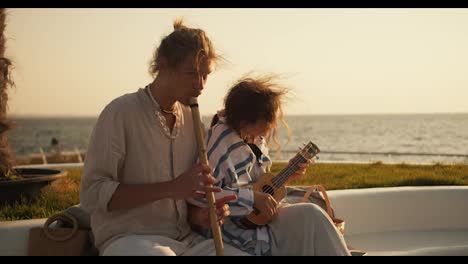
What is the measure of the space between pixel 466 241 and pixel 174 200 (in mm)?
2932

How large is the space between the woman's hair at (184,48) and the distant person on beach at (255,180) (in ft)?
1.40

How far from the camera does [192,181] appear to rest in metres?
2.93

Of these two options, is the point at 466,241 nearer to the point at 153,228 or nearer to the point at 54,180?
the point at 153,228

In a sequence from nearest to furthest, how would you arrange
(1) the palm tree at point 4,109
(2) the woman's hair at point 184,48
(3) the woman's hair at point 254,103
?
(2) the woman's hair at point 184,48
(3) the woman's hair at point 254,103
(1) the palm tree at point 4,109

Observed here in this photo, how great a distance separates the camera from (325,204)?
13.3ft

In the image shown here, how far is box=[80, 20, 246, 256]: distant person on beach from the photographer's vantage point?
3049 mm

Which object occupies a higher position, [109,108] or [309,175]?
[109,108]

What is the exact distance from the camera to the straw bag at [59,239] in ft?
11.0

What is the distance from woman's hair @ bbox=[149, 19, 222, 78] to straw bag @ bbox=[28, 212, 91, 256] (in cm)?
94

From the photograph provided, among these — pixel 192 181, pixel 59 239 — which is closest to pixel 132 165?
pixel 192 181

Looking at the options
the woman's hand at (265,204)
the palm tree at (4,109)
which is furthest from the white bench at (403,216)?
the palm tree at (4,109)

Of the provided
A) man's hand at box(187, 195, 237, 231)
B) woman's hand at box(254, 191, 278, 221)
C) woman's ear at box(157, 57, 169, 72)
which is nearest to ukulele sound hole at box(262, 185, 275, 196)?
woman's hand at box(254, 191, 278, 221)

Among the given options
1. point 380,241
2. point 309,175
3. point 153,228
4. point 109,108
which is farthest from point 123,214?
point 309,175

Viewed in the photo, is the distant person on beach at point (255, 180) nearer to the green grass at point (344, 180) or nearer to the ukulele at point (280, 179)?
the ukulele at point (280, 179)
